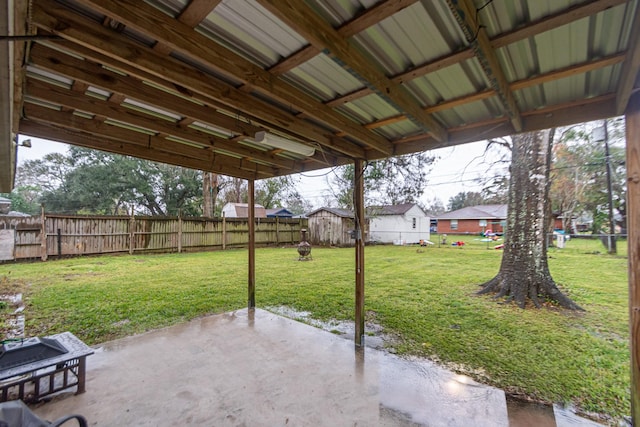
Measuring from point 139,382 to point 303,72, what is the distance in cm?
276

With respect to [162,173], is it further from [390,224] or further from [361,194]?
[361,194]

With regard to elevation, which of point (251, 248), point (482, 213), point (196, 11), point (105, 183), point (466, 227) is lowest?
point (466, 227)

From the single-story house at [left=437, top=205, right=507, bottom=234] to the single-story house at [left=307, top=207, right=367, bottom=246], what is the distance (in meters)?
15.2

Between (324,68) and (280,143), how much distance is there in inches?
37.6

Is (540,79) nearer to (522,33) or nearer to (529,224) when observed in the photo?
(522,33)

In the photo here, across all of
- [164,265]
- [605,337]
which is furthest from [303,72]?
[164,265]

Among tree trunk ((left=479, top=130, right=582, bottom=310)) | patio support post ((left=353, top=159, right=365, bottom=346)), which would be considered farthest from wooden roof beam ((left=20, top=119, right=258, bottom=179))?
tree trunk ((left=479, top=130, right=582, bottom=310))

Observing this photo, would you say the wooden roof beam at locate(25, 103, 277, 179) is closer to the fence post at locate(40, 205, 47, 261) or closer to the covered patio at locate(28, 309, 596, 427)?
the covered patio at locate(28, 309, 596, 427)

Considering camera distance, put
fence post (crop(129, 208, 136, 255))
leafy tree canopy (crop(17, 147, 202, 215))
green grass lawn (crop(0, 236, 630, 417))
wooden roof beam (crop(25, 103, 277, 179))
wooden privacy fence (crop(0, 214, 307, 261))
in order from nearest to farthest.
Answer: wooden roof beam (crop(25, 103, 277, 179)), green grass lawn (crop(0, 236, 630, 417)), wooden privacy fence (crop(0, 214, 307, 261)), fence post (crop(129, 208, 136, 255)), leafy tree canopy (crop(17, 147, 202, 215))

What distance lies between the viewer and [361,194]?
325 centimetres

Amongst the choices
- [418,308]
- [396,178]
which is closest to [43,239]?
[418,308]

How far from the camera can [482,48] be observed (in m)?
1.40

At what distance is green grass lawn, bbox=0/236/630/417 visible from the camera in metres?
2.60

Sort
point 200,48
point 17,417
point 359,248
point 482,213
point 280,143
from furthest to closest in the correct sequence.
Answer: point 482,213 < point 359,248 < point 280,143 < point 200,48 < point 17,417
